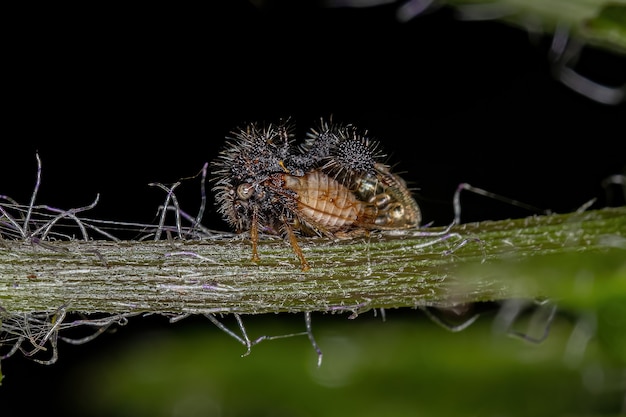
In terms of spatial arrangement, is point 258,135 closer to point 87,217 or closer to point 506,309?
point 87,217

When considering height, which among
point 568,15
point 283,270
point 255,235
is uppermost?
point 568,15

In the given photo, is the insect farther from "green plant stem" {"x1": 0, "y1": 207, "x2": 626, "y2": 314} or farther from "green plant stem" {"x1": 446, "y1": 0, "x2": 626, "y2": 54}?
"green plant stem" {"x1": 446, "y1": 0, "x2": 626, "y2": 54}

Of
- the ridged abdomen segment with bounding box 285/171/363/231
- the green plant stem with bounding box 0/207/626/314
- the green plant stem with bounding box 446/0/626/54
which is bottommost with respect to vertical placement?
the green plant stem with bounding box 0/207/626/314

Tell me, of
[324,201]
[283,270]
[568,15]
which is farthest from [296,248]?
[568,15]

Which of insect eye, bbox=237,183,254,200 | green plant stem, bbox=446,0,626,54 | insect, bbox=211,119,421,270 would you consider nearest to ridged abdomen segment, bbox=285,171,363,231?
insect, bbox=211,119,421,270

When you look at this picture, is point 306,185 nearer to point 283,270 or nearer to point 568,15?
point 283,270

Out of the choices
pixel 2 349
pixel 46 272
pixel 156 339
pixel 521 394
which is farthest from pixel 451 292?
pixel 156 339
